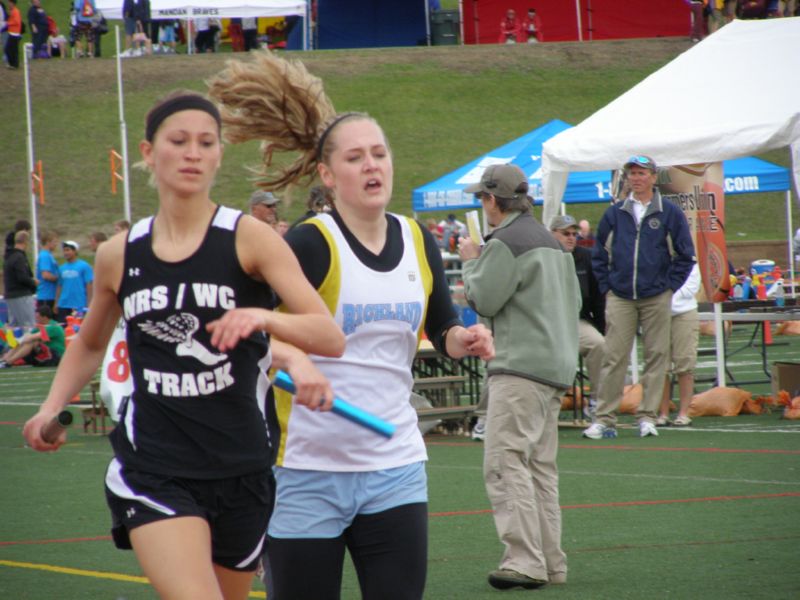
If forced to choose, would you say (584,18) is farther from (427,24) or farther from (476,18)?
(427,24)

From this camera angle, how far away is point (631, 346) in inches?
477

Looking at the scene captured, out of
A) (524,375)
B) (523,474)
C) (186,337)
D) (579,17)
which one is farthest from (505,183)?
(579,17)

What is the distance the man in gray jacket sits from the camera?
21.1ft

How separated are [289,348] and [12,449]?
1008cm

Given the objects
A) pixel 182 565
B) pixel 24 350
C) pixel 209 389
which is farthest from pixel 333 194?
pixel 24 350

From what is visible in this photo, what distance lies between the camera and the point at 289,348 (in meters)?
3.57

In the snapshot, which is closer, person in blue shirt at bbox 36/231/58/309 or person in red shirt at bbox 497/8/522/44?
person in blue shirt at bbox 36/231/58/309

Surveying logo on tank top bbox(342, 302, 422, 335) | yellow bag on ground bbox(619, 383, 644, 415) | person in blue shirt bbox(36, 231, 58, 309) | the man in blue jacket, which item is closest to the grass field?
the man in blue jacket

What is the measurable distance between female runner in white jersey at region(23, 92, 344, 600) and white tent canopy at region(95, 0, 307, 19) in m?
37.8

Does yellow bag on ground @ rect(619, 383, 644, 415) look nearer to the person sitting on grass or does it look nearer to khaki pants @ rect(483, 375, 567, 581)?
khaki pants @ rect(483, 375, 567, 581)

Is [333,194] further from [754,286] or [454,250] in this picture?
[454,250]

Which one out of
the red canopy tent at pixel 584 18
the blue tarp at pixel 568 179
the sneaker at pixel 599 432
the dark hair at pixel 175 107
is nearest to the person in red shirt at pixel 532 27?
the red canopy tent at pixel 584 18

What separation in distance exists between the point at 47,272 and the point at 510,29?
30890mm

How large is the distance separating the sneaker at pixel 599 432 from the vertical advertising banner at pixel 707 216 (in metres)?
2.06
